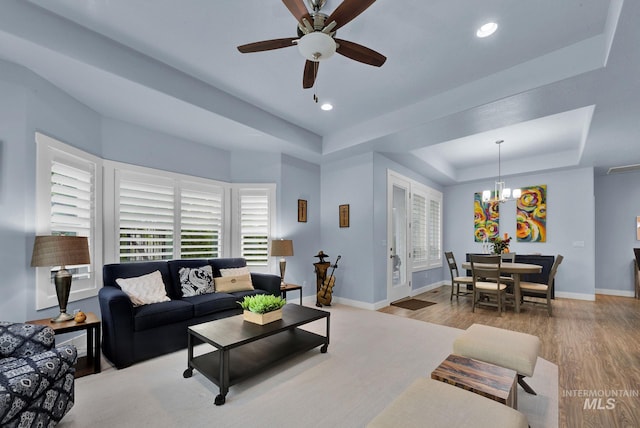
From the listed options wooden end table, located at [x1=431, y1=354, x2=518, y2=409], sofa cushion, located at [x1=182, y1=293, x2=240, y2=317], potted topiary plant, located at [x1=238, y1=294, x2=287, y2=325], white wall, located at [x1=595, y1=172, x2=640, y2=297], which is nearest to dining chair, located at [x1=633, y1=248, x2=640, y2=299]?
white wall, located at [x1=595, y1=172, x2=640, y2=297]

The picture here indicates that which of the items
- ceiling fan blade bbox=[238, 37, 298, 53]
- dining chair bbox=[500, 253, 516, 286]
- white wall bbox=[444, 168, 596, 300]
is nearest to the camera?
ceiling fan blade bbox=[238, 37, 298, 53]

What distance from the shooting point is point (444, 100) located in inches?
139

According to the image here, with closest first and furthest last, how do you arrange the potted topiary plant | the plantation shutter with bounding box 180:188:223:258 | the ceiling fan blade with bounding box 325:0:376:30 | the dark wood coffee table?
the ceiling fan blade with bounding box 325:0:376:30
the dark wood coffee table
the potted topiary plant
the plantation shutter with bounding box 180:188:223:258

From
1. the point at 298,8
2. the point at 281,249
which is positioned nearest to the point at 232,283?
the point at 281,249

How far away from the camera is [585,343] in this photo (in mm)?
3369

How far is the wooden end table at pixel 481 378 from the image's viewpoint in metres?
1.58

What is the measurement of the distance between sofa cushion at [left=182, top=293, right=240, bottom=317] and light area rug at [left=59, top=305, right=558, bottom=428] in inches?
15.3

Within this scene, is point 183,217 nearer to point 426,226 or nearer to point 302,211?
point 302,211

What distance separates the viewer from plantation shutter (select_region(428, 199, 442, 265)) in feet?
22.9

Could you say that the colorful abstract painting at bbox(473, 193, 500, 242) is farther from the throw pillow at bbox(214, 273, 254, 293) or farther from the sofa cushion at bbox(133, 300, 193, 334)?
the sofa cushion at bbox(133, 300, 193, 334)

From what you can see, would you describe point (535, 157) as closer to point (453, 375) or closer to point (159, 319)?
point (453, 375)

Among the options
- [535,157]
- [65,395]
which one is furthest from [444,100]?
[65,395]

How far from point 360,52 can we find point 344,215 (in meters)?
3.39

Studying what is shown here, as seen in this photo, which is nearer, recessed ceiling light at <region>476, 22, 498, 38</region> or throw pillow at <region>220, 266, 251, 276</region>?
recessed ceiling light at <region>476, 22, 498, 38</region>
